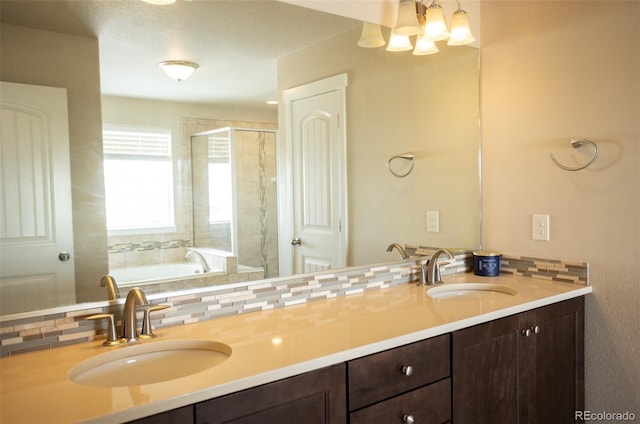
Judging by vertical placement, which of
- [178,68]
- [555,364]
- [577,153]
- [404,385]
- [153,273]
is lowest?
[555,364]

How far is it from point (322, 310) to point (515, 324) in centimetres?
72

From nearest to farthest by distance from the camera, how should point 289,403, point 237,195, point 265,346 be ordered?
point 289,403 → point 265,346 → point 237,195

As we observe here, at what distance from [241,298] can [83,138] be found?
0.73 metres

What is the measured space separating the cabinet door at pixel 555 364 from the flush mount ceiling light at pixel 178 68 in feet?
4.95

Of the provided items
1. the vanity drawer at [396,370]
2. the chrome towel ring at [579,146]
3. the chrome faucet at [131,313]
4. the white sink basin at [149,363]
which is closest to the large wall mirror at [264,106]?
the chrome faucet at [131,313]

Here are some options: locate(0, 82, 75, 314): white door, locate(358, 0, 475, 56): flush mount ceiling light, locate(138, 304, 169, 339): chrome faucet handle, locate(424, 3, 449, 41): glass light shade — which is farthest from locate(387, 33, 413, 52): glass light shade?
locate(138, 304, 169, 339): chrome faucet handle

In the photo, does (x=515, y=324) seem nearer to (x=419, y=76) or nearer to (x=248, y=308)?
(x=248, y=308)

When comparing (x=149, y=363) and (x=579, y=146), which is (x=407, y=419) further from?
(x=579, y=146)

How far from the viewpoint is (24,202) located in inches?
54.9

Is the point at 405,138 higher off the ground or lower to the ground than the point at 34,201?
higher

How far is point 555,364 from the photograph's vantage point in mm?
2049

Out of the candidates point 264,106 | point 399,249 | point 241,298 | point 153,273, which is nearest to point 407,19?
point 264,106

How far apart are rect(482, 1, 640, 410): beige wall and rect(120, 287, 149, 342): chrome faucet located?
5.70ft

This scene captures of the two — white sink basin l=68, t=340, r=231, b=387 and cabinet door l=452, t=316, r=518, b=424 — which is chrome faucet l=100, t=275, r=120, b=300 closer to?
white sink basin l=68, t=340, r=231, b=387
